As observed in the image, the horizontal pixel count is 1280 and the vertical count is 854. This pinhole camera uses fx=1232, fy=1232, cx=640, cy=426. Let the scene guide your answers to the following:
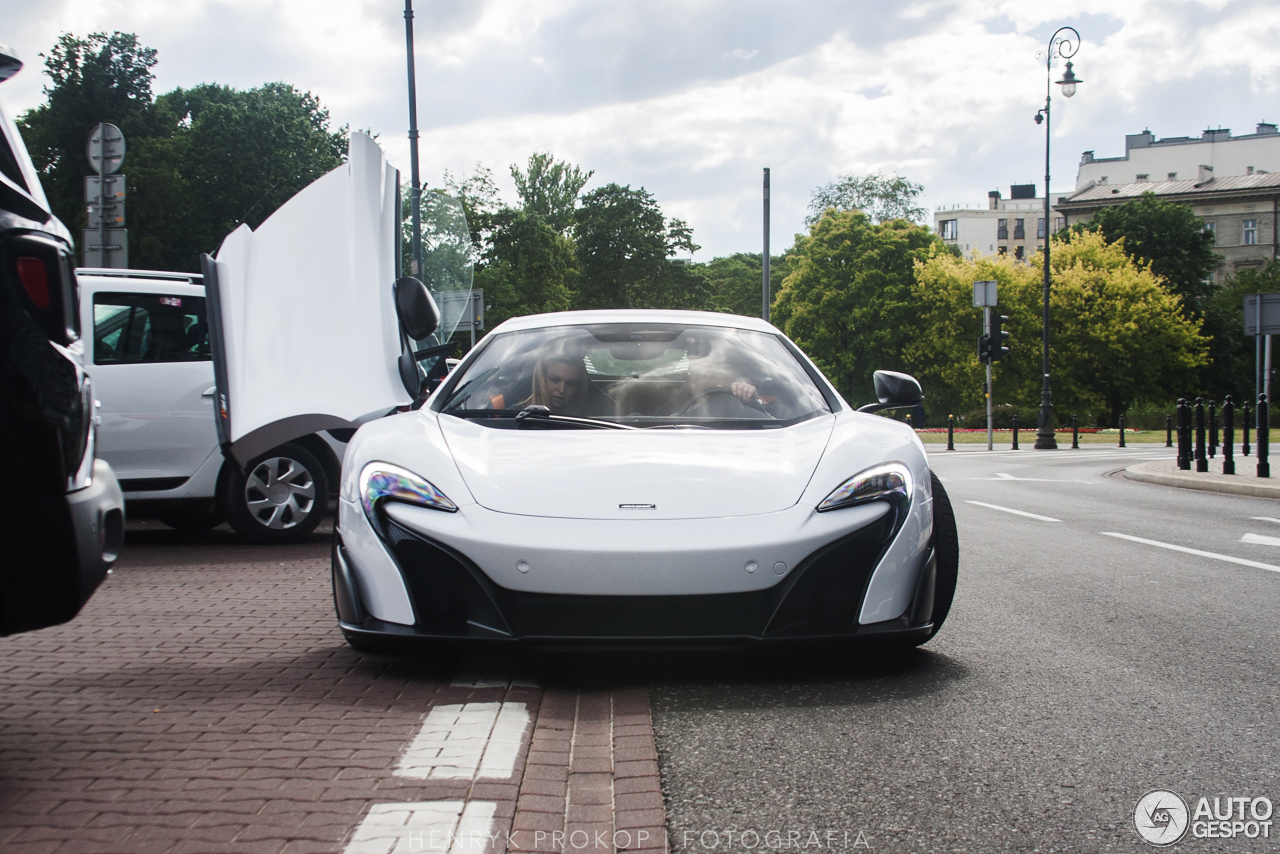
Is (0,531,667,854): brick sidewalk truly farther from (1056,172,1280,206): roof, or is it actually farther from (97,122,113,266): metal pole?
(1056,172,1280,206): roof

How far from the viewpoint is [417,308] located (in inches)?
239

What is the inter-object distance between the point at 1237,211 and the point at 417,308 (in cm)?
8951

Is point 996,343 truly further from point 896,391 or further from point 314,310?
point 896,391

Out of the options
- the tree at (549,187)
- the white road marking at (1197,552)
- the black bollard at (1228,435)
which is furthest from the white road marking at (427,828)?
the tree at (549,187)

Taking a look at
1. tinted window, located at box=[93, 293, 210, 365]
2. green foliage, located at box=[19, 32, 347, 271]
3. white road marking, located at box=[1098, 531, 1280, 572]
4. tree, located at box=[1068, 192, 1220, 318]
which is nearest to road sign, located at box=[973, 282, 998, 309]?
white road marking, located at box=[1098, 531, 1280, 572]

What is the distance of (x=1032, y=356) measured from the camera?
5716 centimetres

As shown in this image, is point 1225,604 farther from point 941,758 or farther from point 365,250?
point 365,250

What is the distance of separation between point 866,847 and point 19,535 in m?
2.09

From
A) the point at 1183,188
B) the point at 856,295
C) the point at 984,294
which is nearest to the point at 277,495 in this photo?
the point at 984,294

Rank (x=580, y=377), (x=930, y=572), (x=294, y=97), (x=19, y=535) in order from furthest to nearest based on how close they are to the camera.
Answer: (x=294, y=97) → (x=580, y=377) → (x=930, y=572) → (x=19, y=535)

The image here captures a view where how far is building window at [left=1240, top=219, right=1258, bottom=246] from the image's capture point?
83.2m

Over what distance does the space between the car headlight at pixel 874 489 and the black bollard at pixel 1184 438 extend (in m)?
16.0

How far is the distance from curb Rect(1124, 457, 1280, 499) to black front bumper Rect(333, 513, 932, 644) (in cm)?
1209

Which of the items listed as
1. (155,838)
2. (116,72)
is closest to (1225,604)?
(155,838)
